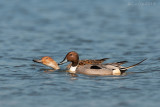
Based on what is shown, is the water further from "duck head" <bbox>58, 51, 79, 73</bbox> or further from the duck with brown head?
"duck head" <bbox>58, 51, 79, 73</bbox>

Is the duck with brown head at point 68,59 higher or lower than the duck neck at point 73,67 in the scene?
higher

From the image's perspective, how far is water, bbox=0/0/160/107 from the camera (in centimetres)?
885

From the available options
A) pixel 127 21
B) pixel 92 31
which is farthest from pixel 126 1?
pixel 92 31

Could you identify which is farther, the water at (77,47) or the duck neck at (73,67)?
the duck neck at (73,67)

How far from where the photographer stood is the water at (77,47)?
8.85 meters

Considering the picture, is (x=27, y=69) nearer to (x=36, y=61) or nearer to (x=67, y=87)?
(x=36, y=61)

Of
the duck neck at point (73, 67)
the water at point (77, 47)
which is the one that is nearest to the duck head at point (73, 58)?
the duck neck at point (73, 67)

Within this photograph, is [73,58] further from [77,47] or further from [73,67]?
[77,47]

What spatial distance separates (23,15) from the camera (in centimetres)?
2164

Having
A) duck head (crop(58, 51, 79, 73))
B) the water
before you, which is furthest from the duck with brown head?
the water

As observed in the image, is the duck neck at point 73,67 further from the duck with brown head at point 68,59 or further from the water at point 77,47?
the water at point 77,47

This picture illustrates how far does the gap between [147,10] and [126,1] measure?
2.16 metres

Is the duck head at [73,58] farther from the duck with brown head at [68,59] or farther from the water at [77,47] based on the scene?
the water at [77,47]

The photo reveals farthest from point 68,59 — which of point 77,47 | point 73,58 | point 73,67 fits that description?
point 77,47
